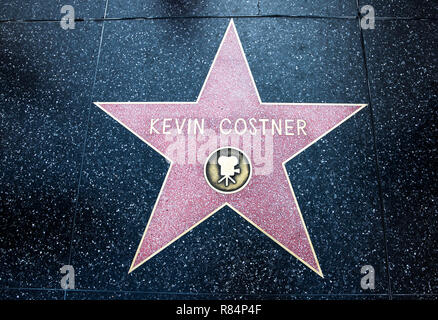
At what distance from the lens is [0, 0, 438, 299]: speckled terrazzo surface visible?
1589 millimetres

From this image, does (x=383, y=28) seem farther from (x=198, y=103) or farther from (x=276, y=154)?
(x=198, y=103)

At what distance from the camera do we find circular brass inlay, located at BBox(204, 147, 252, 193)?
1.69 metres

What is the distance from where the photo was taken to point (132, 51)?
1.95 m

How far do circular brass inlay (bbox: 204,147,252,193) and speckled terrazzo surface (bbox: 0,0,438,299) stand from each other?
189 millimetres

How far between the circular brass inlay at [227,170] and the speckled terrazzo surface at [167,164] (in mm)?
189

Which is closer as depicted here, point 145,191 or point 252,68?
point 145,191

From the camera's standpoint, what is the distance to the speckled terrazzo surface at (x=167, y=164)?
1.59m

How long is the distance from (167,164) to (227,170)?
340 mm

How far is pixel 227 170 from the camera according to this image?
172 cm

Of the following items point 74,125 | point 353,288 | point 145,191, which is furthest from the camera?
point 74,125

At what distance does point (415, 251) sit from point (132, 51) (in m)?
1.97

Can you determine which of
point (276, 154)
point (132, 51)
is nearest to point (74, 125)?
point (132, 51)

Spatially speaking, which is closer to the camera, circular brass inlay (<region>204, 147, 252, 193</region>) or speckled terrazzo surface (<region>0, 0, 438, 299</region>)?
speckled terrazzo surface (<region>0, 0, 438, 299</region>)

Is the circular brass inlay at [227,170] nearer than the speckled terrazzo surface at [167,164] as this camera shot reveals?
No
